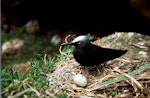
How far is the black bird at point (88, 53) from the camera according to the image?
2361 mm

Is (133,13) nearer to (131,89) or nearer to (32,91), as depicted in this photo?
(131,89)

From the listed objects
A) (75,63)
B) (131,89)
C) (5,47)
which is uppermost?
(5,47)

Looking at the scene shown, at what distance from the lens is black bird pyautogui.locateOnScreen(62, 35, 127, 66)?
236 cm

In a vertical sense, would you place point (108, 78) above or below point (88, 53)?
below

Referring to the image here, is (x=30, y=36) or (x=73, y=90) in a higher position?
(x=30, y=36)

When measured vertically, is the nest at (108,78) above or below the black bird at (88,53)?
below

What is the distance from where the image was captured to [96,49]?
242 centimetres

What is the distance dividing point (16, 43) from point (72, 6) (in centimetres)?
89

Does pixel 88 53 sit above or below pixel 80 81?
above

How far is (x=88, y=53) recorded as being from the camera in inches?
93.8

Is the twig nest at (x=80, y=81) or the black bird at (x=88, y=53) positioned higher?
the black bird at (x=88, y=53)

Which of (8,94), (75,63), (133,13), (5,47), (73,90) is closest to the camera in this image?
(8,94)

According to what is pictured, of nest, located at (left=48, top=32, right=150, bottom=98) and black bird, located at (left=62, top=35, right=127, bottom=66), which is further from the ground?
black bird, located at (left=62, top=35, right=127, bottom=66)

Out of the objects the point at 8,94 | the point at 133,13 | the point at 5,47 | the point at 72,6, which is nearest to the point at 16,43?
the point at 5,47
